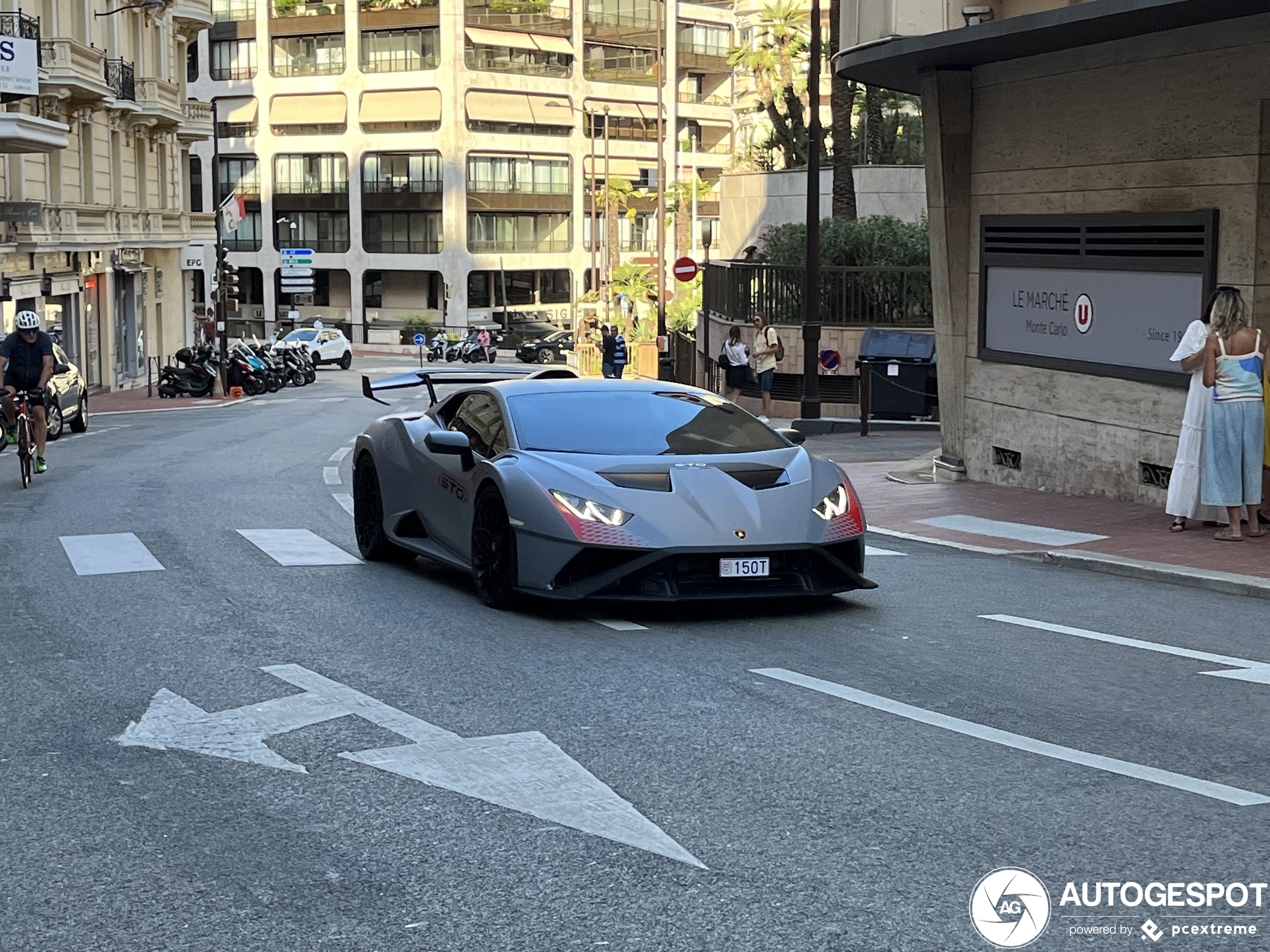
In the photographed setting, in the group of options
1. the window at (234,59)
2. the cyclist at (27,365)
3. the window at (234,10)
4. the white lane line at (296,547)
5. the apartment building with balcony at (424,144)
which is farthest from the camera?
the window at (234,59)

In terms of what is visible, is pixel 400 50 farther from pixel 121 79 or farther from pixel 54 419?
pixel 54 419

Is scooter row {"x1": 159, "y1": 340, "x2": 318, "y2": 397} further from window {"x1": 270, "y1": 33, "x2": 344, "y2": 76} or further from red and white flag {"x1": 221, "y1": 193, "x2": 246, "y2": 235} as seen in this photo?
window {"x1": 270, "y1": 33, "x2": 344, "y2": 76}

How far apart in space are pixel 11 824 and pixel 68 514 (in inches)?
420

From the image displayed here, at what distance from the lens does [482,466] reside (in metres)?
10.0

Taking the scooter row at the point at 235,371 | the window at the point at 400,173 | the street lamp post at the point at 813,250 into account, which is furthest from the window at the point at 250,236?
the street lamp post at the point at 813,250

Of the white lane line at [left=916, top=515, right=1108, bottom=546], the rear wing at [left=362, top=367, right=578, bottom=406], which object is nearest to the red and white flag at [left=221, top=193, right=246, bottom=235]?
the rear wing at [left=362, top=367, right=578, bottom=406]

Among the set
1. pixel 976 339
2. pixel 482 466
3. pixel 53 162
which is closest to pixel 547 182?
pixel 53 162

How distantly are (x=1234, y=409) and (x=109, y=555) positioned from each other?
8013mm

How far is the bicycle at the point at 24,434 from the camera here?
18453 millimetres

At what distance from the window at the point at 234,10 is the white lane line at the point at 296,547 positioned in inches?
3702

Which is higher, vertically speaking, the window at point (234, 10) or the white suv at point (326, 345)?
the window at point (234, 10)

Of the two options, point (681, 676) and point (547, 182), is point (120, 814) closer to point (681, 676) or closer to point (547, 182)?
point (681, 676)

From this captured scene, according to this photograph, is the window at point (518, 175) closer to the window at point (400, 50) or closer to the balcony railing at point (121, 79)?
the window at point (400, 50)

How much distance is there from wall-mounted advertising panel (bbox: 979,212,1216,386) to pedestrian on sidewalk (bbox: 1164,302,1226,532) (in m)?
1.39
